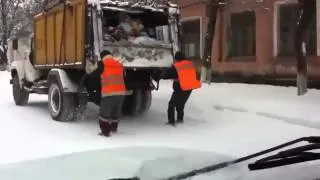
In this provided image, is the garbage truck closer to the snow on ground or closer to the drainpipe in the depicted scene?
the snow on ground

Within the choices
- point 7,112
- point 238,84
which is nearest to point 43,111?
point 7,112

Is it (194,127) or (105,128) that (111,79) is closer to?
(105,128)

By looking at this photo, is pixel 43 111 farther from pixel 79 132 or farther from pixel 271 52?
pixel 271 52

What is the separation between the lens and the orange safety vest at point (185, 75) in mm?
11636

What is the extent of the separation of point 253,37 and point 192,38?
3.72m

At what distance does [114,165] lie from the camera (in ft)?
25.7

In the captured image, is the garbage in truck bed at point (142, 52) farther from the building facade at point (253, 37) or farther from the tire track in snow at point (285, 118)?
the building facade at point (253, 37)

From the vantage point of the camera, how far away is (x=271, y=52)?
18.1 m

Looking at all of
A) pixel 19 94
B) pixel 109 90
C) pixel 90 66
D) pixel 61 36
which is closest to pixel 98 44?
pixel 90 66

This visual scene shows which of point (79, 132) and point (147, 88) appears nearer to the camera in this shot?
point (79, 132)

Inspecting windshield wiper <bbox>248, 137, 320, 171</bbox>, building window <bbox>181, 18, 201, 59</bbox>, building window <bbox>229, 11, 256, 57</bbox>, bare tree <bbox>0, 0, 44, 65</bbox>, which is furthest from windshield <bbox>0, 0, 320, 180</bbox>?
bare tree <bbox>0, 0, 44, 65</bbox>

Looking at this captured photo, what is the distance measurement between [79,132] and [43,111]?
3481 mm

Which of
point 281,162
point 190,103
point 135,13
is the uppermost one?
point 135,13

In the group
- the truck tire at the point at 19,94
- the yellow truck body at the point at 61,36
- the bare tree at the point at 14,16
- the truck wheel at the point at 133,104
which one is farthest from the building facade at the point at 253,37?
the bare tree at the point at 14,16
